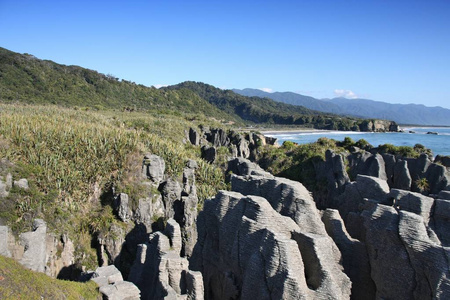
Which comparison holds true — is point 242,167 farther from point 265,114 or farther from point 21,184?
point 265,114

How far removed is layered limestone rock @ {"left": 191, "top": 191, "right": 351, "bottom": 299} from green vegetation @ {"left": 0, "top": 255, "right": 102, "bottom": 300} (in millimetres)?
3721

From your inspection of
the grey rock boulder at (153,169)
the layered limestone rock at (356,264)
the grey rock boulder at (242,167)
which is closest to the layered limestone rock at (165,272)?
the layered limestone rock at (356,264)

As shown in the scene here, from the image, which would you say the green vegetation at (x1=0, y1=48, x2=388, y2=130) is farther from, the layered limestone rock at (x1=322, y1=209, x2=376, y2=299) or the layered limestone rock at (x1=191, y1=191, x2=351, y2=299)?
the layered limestone rock at (x1=322, y1=209, x2=376, y2=299)

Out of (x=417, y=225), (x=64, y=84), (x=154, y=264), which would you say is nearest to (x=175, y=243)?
(x=154, y=264)

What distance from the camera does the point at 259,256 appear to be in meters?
8.67

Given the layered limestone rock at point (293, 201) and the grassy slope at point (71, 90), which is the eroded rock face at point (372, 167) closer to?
the layered limestone rock at point (293, 201)

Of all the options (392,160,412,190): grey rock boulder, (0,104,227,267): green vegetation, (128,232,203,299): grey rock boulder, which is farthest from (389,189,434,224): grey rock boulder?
(0,104,227,267): green vegetation

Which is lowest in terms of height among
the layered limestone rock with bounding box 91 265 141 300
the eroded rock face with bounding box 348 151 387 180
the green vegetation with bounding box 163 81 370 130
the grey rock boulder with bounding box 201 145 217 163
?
the layered limestone rock with bounding box 91 265 141 300

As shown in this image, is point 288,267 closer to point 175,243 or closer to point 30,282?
point 175,243

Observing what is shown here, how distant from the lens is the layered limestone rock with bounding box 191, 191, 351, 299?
26.3 ft

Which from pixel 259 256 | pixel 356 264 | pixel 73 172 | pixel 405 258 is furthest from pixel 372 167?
pixel 73 172

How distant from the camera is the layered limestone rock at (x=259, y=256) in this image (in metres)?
8.03

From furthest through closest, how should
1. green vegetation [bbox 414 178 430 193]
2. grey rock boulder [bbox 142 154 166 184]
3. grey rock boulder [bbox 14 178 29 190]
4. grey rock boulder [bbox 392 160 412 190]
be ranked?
grey rock boulder [bbox 392 160 412 190], grey rock boulder [bbox 142 154 166 184], green vegetation [bbox 414 178 430 193], grey rock boulder [bbox 14 178 29 190]

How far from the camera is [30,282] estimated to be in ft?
27.2
